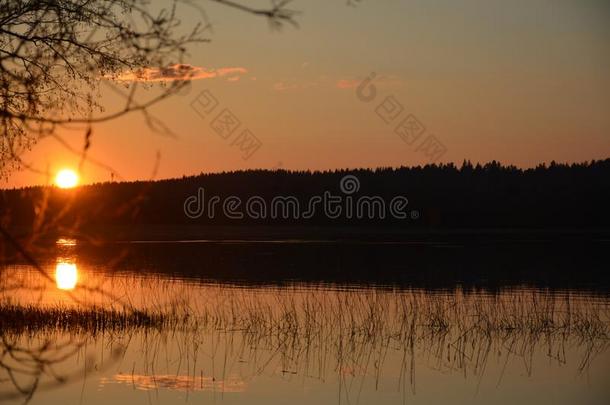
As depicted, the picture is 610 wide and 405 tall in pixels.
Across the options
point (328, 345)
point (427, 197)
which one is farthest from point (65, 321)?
point (427, 197)

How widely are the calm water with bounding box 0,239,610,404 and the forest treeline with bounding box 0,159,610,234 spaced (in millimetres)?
97507

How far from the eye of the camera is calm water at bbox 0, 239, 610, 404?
1346 cm

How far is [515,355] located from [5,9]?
50.7ft

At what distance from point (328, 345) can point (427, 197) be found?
125676mm

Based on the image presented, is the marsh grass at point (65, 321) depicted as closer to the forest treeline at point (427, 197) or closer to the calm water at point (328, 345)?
the calm water at point (328, 345)

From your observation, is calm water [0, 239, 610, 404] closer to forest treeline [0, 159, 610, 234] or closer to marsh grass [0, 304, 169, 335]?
marsh grass [0, 304, 169, 335]

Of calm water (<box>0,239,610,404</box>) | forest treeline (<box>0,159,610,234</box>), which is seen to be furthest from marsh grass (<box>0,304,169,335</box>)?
forest treeline (<box>0,159,610,234</box>)

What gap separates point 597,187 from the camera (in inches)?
5477

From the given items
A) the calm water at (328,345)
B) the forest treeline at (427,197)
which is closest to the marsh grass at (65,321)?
the calm water at (328,345)

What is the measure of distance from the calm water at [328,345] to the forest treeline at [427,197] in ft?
320

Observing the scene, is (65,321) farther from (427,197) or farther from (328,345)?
(427,197)

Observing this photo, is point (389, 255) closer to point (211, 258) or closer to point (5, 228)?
point (211, 258)

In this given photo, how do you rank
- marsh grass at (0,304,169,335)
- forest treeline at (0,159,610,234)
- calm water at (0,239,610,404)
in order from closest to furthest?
1. calm water at (0,239,610,404)
2. marsh grass at (0,304,169,335)
3. forest treeline at (0,159,610,234)

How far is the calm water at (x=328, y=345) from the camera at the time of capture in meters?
13.5
